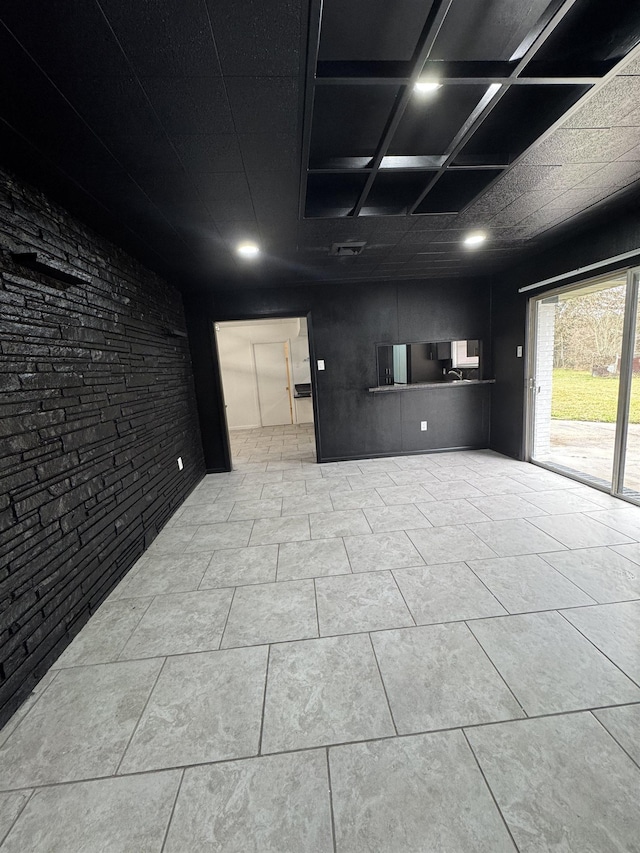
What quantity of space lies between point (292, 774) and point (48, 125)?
2776 millimetres

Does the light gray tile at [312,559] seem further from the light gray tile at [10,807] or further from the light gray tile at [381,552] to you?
the light gray tile at [10,807]

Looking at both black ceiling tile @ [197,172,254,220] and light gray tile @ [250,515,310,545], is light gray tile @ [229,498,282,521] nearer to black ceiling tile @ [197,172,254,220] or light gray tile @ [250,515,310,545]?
light gray tile @ [250,515,310,545]

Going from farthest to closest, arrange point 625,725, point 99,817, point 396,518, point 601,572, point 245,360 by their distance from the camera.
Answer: point 245,360, point 396,518, point 601,572, point 625,725, point 99,817

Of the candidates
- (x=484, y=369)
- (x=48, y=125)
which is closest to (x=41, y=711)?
(x=48, y=125)

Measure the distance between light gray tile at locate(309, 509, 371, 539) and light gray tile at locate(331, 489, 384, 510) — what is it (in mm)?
120

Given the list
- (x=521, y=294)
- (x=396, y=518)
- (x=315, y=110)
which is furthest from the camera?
(x=521, y=294)

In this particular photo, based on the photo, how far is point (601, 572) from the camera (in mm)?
2070

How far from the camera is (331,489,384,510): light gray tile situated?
3277 millimetres

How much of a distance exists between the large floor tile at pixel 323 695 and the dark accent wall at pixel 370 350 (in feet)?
10.8

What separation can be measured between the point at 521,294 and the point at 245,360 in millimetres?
5635

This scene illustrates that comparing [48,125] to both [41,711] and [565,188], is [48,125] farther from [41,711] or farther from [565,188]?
[565,188]

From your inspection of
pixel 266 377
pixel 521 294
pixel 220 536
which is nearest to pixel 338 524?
pixel 220 536

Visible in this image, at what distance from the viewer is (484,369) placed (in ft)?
16.0

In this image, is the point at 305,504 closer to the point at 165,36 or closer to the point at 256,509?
the point at 256,509
